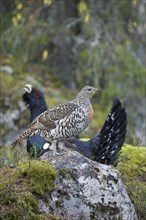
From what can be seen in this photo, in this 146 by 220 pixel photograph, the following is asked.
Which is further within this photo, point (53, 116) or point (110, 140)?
point (110, 140)

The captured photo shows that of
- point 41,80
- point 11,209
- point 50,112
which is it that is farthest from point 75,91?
Result: point 11,209

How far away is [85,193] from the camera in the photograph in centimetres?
530

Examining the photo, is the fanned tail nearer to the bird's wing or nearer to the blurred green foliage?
the bird's wing

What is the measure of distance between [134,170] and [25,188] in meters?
2.48

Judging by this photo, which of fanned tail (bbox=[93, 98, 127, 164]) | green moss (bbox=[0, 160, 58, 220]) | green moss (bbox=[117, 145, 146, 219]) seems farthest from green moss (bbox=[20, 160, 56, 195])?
fanned tail (bbox=[93, 98, 127, 164])

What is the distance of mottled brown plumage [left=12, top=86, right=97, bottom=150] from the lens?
5637mm

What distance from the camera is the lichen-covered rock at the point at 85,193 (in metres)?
5.19

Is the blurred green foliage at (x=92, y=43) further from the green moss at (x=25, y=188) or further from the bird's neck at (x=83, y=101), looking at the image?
the green moss at (x=25, y=188)

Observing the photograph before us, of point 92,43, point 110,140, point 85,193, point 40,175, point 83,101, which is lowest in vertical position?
point 85,193

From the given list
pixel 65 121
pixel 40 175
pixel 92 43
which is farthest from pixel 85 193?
pixel 92 43

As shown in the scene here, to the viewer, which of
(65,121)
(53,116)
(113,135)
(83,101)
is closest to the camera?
(65,121)

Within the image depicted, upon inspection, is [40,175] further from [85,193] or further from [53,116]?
[53,116]

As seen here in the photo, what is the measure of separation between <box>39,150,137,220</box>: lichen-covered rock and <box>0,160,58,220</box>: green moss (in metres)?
0.08

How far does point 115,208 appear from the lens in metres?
5.38
